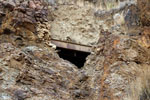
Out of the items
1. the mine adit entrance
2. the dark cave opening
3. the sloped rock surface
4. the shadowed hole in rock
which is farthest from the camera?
the dark cave opening

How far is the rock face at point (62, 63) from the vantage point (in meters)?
8.53

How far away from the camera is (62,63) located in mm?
10297

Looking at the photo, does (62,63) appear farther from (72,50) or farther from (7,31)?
(7,31)

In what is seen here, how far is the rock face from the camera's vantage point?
28.0 ft

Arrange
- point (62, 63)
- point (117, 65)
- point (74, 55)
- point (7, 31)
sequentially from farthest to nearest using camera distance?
point (74, 55) → point (7, 31) → point (62, 63) → point (117, 65)

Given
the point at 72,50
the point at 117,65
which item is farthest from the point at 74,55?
the point at 117,65

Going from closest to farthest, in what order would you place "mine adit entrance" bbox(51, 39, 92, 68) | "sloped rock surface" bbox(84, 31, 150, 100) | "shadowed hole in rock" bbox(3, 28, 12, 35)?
1. "sloped rock surface" bbox(84, 31, 150, 100)
2. "shadowed hole in rock" bbox(3, 28, 12, 35)
3. "mine adit entrance" bbox(51, 39, 92, 68)

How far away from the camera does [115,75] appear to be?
880cm

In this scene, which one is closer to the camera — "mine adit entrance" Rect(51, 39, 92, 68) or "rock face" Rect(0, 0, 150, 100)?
"rock face" Rect(0, 0, 150, 100)

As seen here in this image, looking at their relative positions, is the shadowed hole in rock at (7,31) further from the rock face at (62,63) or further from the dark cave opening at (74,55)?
the dark cave opening at (74,55)

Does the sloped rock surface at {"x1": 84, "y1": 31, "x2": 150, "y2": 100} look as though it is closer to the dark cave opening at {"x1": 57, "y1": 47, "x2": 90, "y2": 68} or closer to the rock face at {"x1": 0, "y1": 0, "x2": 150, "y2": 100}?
the rock face at {"x1": 0, "y1": 0, "x2": 150, "y2": 100}

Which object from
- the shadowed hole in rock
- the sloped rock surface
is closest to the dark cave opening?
the sloped rock surface

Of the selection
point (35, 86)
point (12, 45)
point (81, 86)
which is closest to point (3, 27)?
point (12, 45)

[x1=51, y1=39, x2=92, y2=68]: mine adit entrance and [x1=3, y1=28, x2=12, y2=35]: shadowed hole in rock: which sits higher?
[x1=3, y1=28, x2=12, y2=35]: shadowed hole in rock
